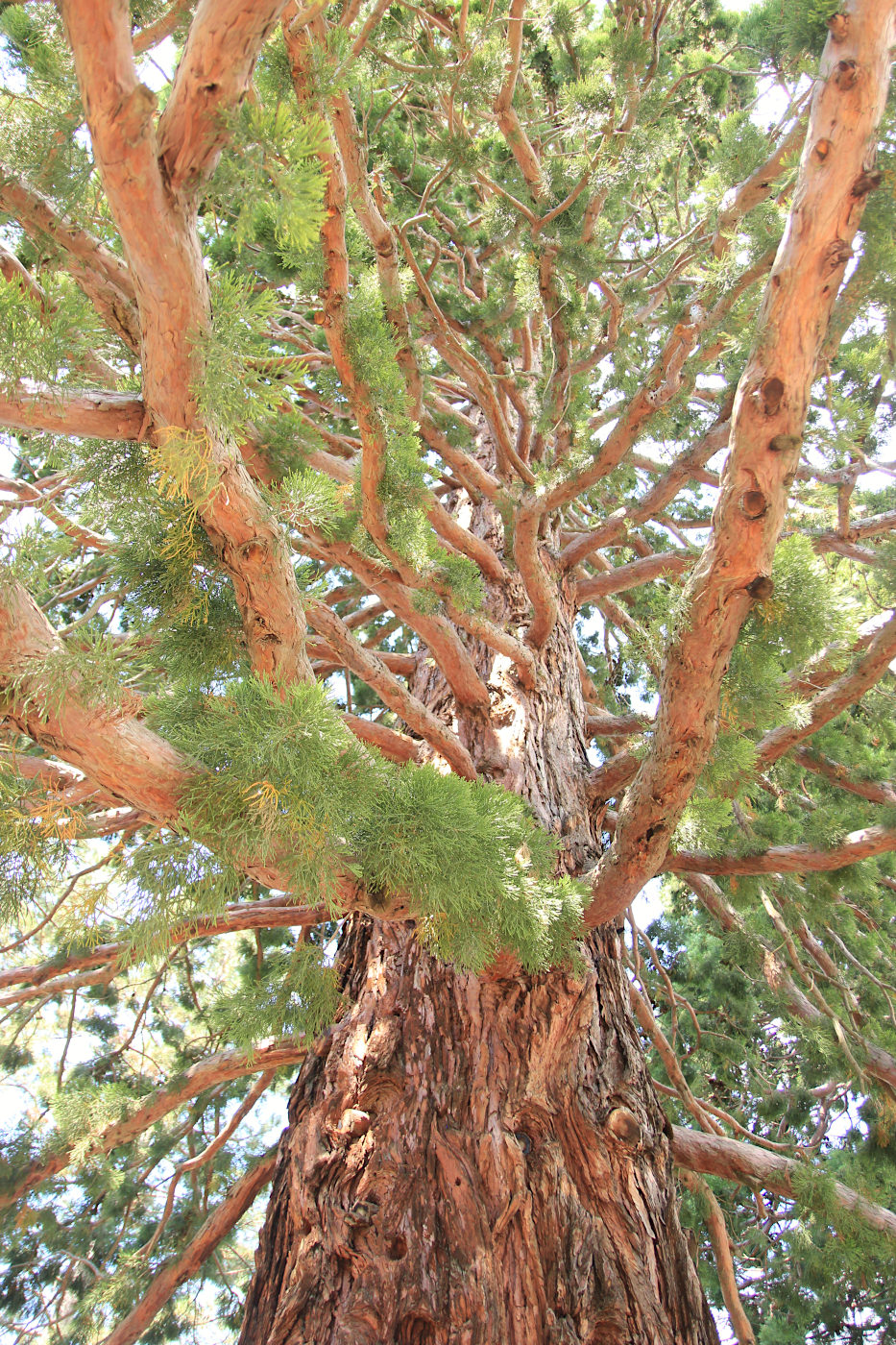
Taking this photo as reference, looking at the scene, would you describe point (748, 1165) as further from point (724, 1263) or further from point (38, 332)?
point (38, 332)

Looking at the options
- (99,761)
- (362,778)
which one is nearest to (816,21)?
(362,778)

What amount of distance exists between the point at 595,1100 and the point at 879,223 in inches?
92.8

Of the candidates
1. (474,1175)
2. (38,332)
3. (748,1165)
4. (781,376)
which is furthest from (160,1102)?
(781,376)

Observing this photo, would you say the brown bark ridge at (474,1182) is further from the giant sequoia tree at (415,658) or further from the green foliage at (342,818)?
the green foliage at (342,818)

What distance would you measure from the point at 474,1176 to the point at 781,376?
6.70 ft

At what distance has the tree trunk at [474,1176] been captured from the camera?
1.91 m

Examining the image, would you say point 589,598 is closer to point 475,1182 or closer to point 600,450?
point 600,450

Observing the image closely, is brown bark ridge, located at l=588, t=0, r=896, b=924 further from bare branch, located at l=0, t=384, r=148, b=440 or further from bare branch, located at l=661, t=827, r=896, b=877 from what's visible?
bare branch, located at l=0, t=384, r=148, b=440

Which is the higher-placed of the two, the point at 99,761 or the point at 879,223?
the point at 879,223

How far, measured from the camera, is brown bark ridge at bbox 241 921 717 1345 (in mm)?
1906

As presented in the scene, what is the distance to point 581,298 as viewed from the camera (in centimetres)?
331

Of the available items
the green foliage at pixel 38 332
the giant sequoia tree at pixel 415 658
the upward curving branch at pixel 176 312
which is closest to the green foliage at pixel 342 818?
the giant sequoia tree at pixel 415 658

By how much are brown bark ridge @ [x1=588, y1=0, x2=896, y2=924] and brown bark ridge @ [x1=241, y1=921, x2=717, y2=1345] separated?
96cm

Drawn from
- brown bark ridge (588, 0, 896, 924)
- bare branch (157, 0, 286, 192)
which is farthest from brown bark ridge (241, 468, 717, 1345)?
bare branch (157, 0, 286, 192)
